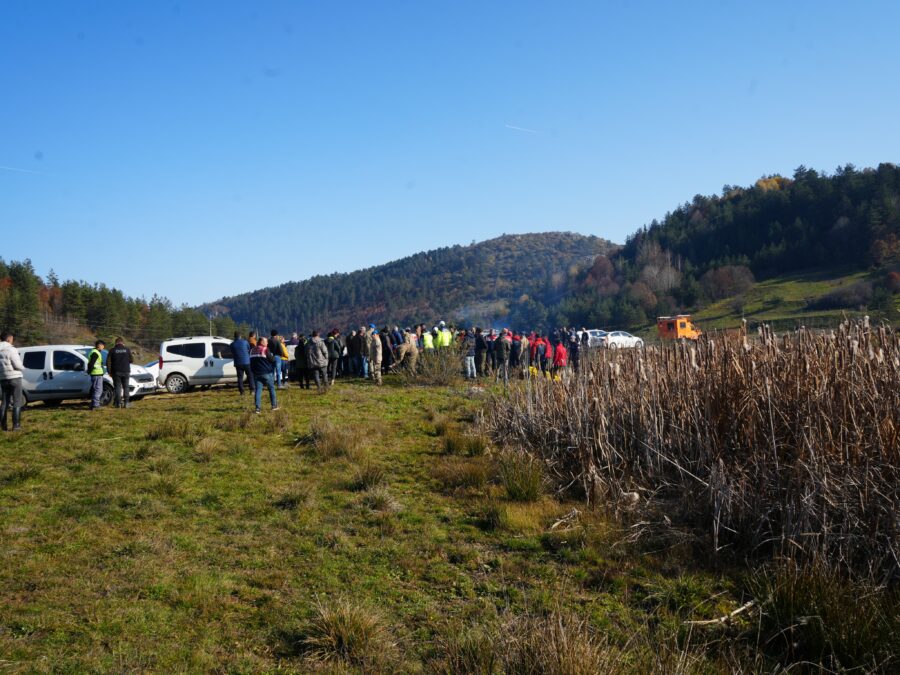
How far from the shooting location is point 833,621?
4.16 m

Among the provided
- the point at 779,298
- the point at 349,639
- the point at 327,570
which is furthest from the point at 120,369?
the point at 779,298

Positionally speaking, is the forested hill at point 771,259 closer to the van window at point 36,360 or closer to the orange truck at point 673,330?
the orange truck at point 673,330

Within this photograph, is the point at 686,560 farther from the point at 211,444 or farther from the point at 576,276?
the point at 576,276

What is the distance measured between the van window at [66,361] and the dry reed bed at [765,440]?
13062 mm

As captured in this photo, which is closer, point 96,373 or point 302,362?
point 96,373

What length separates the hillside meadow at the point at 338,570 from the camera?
4086 millimetres

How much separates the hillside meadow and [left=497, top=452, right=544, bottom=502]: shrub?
0.04 metres

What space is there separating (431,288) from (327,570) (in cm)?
14897

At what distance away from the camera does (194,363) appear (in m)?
19.0

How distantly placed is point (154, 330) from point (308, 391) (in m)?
65.3

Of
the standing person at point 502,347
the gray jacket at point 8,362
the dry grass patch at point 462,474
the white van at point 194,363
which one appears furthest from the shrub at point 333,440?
the standing person at point 502,347

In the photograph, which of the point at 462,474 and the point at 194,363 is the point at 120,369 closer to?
the point at 194,363

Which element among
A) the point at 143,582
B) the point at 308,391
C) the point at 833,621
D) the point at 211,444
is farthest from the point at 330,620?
the point at 308,391

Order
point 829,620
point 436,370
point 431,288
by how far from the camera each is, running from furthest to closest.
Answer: point 431,288, point 436,370, point 829,620
